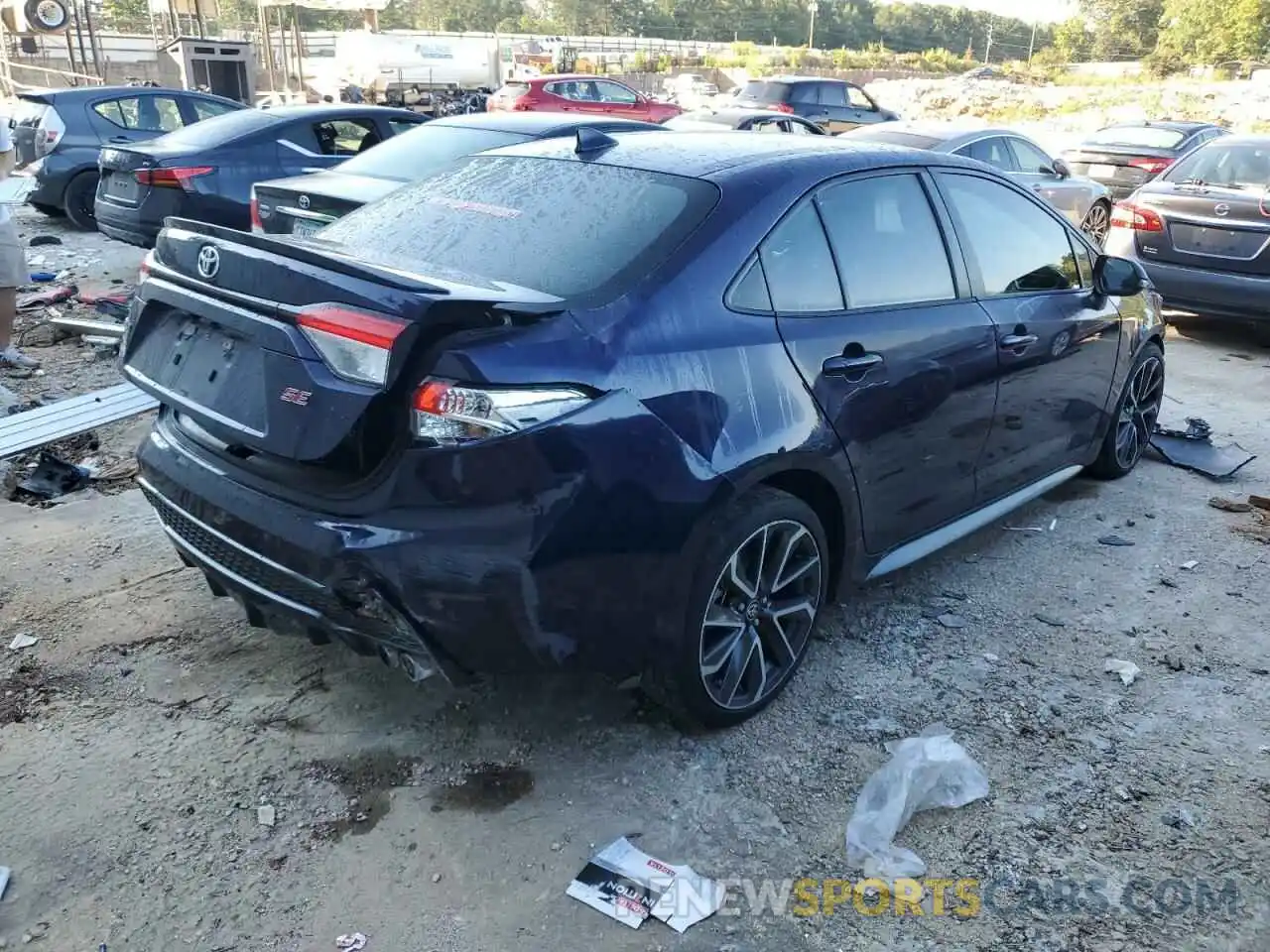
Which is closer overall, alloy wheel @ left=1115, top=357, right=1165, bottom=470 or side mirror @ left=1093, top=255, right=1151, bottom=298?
side mirror @ left=1093, top=255, right=1151, bottom=298

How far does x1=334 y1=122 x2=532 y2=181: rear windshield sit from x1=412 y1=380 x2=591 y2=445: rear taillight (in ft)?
15.5

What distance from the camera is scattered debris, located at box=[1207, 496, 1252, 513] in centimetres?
508

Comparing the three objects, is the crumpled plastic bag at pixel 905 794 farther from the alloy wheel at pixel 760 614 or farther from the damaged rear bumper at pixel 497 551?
the damaged rear bumper at pixel 497 551

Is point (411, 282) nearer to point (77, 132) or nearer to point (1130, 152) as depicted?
point (77, 132)

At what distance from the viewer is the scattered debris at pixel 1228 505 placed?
5.08m

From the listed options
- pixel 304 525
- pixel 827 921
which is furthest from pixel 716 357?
pixel 827 921

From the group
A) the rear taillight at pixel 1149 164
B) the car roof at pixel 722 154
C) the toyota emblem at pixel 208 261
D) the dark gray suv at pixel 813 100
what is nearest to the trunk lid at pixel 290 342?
the toyota emblem at pixel 208 261

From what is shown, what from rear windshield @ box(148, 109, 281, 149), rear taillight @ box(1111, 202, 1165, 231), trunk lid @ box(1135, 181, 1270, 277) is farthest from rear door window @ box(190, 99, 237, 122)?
trunk lid @ box(1135, 181, 1270, 277)

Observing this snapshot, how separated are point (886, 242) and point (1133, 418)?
8.25ft

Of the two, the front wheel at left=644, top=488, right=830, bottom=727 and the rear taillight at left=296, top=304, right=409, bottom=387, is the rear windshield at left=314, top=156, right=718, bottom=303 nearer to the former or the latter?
the rear taillight at left=296, top=304, right=409, bottom=387

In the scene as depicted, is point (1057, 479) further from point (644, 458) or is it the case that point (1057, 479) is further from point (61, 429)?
point (61, 429)

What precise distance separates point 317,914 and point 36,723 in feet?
4.20

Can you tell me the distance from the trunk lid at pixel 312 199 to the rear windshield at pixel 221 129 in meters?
2.27

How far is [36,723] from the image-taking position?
10.4 feet
